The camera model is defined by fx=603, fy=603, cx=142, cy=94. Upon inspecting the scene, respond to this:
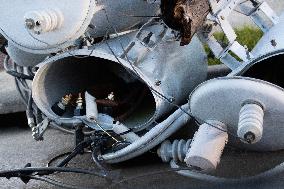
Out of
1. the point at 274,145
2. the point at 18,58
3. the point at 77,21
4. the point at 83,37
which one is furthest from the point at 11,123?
the point at 274,145

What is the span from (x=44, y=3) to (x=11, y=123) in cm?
118

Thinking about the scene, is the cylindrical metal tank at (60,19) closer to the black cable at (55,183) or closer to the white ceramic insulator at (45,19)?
the white ceramic insulator at (45,19)

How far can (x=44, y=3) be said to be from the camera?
1622mm

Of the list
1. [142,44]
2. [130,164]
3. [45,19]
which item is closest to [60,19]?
[45,19]

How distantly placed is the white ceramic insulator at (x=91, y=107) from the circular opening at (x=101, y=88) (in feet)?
0.09

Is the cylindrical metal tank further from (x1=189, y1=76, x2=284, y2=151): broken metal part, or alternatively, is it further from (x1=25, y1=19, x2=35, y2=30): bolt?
(x1=189, y1=76, x2=284, y2=151): broken metal part

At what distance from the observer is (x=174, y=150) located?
1.69 metres

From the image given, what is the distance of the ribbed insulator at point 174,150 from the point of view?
1.67 meters

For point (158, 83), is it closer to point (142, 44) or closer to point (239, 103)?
point (142, 44)

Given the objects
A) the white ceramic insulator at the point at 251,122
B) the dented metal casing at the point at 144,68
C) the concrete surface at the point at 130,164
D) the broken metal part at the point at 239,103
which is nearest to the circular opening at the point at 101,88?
the dented metal casing at the point at 144,68

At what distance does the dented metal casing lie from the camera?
1800 mm

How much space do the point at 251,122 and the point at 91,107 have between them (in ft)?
2.16

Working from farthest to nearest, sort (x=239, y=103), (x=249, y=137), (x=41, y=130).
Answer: (x=41, y=130) < (x=239, y=103) < (x=249, y=137)

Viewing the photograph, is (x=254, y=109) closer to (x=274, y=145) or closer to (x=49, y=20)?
(x=274, y=145)
